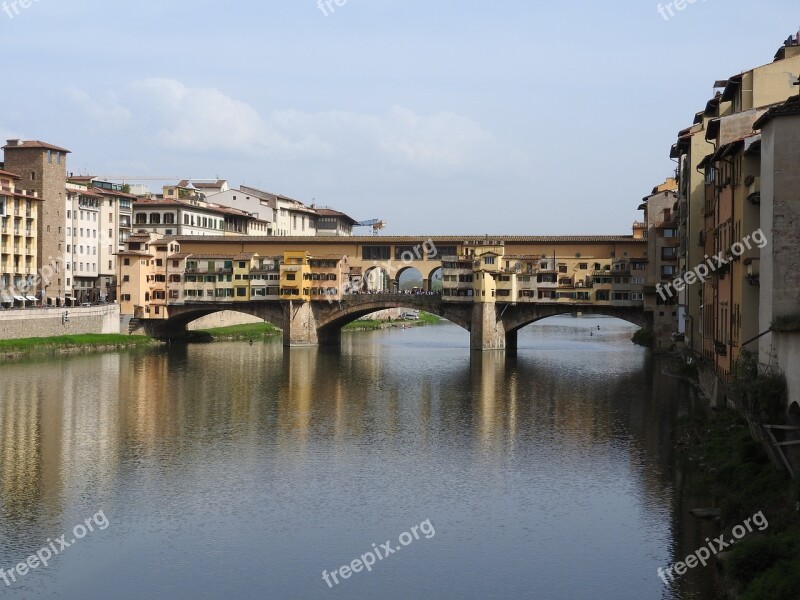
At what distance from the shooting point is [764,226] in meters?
24.6

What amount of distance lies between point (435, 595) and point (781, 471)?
Result: 7635 mm

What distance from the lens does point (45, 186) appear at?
236ft

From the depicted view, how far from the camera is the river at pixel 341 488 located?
20781mm

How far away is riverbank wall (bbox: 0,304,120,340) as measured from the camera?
198ft

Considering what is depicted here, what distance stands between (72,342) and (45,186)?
1409cm

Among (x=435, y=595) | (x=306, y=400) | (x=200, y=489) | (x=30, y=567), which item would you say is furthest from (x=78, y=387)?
(x=435, y=595)

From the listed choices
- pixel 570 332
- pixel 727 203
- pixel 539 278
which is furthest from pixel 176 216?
pixel 727 203

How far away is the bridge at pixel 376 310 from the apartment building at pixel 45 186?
7.32 metres

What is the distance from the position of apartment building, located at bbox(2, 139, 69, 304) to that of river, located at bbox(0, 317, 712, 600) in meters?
24.2

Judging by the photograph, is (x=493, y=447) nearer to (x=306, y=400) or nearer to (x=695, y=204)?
(x=306, y=400)

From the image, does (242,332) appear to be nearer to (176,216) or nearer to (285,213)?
(176,216)

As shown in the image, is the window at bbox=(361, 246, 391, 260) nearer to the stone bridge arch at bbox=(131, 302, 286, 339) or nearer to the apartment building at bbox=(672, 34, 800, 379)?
the stone bridge arch at bbox=(131, 302, 286, 339)

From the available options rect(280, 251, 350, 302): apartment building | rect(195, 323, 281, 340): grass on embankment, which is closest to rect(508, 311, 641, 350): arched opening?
rect(280, 251, 350, 302): apartment building

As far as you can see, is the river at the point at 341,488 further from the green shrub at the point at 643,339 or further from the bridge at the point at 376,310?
the green shrub at the point at 643,339
